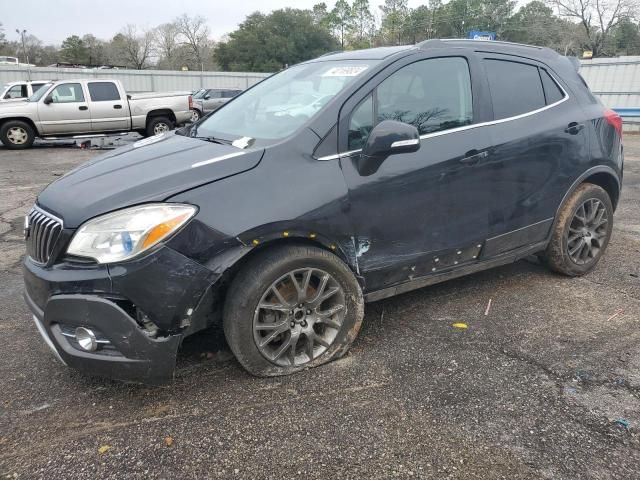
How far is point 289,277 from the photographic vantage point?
9.19 ft

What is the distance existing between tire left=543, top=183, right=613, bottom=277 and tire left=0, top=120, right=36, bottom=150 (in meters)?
13.9

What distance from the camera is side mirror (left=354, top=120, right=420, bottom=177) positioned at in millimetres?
2832

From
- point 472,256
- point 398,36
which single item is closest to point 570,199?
point 472,256

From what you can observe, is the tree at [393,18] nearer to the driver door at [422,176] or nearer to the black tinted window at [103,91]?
the black tinted window at [103,91]

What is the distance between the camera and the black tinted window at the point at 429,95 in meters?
3.20

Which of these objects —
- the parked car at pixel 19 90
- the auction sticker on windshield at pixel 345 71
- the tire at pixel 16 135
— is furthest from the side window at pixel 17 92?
the auction sticker on windshield at pixel 345 71

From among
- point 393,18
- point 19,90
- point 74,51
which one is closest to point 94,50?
point 74,51

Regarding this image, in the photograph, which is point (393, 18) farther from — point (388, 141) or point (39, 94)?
point (388, 141)

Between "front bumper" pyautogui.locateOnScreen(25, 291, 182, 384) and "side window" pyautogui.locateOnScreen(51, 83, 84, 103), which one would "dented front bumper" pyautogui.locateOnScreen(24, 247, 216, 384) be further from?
"side window" pyautogui.locateOnScreen(51, 83, 84, 103)

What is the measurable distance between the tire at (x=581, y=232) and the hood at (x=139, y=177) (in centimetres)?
264

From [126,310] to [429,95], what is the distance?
225cm

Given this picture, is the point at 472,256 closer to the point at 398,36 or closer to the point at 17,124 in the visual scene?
the point at 17,124

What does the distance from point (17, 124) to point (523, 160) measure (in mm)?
13943

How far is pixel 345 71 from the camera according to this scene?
10.8 feet
